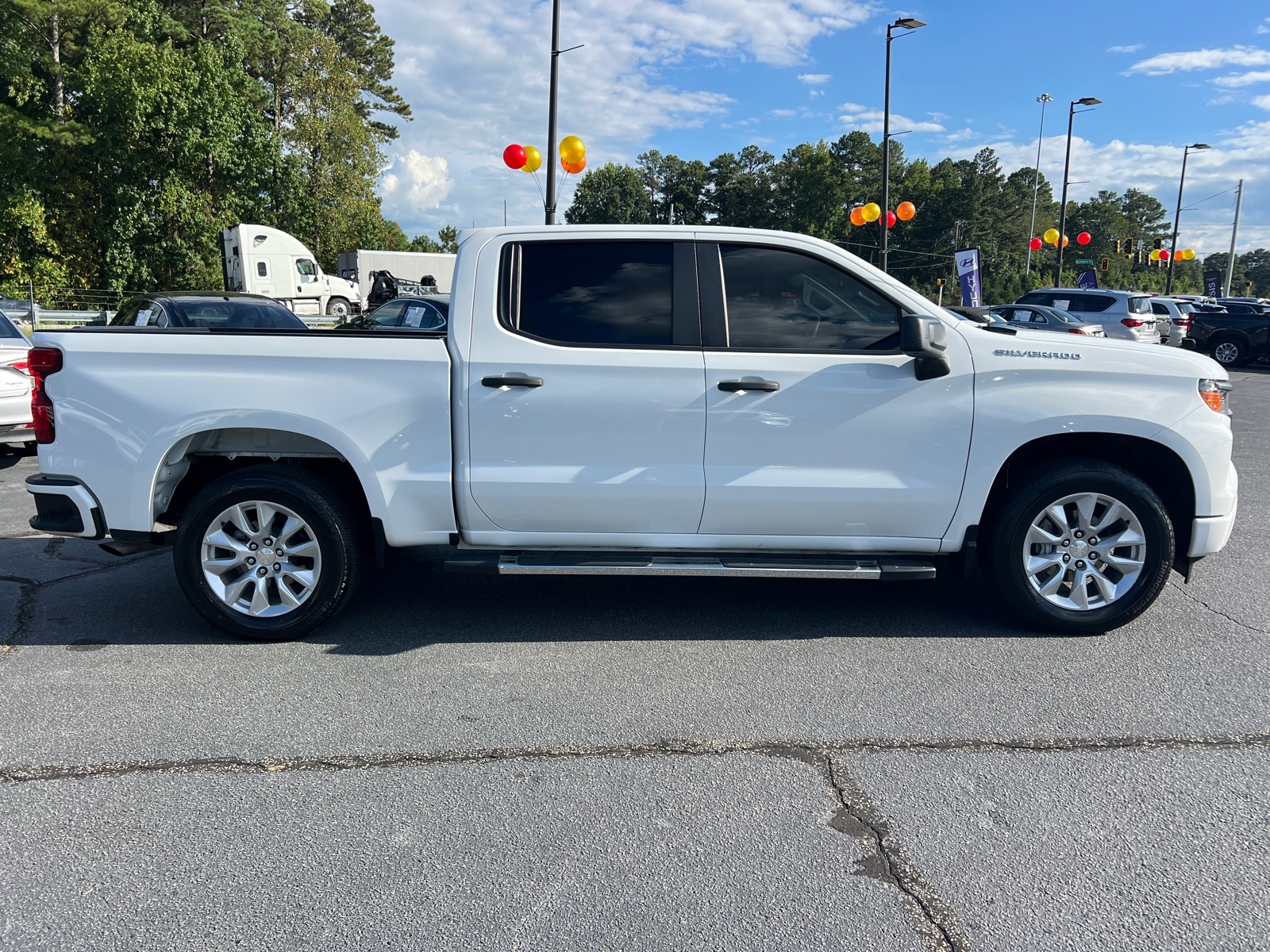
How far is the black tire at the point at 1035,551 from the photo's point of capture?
431cm

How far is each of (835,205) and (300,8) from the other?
54618mm

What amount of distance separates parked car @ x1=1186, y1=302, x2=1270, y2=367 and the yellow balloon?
18.3 meters

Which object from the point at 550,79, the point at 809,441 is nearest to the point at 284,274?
the point at 550,79

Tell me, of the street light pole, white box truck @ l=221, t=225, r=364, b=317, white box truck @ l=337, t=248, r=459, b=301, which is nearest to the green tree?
white box truck @ l=337, t=248, r=459, b=301

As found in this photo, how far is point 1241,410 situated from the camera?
48.2 feet

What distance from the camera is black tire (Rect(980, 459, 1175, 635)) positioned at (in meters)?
4.31

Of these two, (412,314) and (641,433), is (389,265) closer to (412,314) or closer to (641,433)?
(412,314)

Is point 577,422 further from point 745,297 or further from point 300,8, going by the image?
point 300,8

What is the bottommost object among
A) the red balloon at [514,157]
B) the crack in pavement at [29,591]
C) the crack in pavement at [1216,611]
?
the crack in pavement at [29,591]

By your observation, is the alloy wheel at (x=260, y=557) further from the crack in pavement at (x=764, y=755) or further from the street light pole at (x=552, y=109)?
the street light pole at (x=552, y=109)

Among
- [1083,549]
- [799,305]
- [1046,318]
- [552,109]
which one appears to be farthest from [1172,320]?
[799,305]

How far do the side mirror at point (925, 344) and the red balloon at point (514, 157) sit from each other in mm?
12672

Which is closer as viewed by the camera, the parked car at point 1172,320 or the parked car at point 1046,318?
the parked car at point 1046,318


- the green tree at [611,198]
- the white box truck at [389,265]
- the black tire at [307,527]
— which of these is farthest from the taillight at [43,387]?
the green tree at [611,198]
